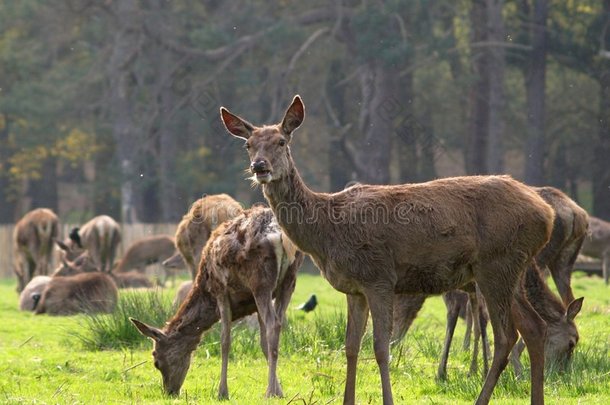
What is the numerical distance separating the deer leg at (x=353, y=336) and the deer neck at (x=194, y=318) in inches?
79.4

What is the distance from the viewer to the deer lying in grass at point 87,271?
2194cm

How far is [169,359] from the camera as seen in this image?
33.5ft

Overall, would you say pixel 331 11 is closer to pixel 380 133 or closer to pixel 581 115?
pixel 380 133

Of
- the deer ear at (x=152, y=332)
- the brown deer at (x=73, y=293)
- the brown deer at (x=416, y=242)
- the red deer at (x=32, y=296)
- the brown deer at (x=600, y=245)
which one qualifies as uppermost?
the brown deer at (x=416, y=242)

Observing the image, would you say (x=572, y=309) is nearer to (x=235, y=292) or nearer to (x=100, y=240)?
(x=235, y=292)

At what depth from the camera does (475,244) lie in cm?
846

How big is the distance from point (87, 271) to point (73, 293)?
427 cm

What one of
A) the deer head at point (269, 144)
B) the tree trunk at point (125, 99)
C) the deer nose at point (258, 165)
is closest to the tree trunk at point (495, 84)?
the tree trunk at point (125, 99)

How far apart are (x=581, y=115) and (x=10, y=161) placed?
68.8 ft

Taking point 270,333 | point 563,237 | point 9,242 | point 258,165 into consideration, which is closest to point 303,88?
point 9,242

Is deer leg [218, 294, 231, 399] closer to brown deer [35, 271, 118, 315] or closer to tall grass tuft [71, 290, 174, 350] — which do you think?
tall grass tuft [71, 290, 174, 350]

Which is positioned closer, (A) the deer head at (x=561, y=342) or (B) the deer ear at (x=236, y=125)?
(B) the deer ear at (x=236, y=125)

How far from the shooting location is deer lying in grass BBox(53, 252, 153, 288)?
21938 millimetres

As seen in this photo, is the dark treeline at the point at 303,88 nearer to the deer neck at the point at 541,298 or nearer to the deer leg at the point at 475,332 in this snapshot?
the deer leg at the point at 475,332
